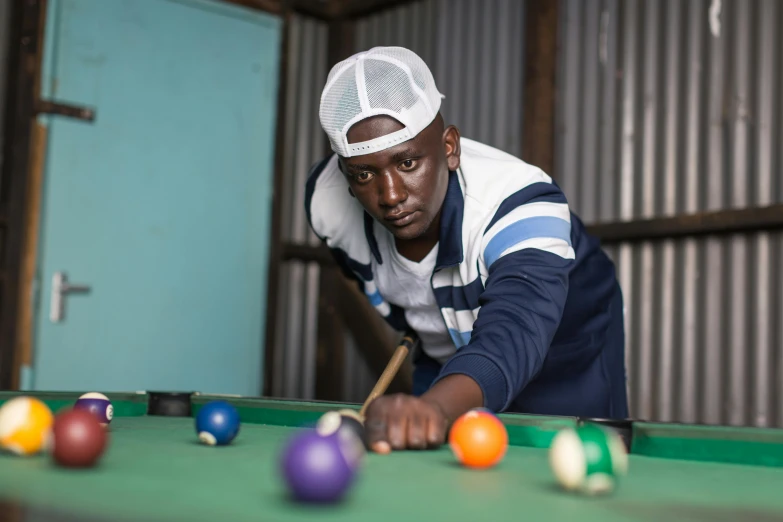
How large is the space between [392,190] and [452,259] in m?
0.26

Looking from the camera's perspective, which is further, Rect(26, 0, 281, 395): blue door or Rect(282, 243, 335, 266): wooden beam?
Rect(282, 243, 335, 266): wooden beam

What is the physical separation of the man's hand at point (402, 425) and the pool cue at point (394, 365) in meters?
0.56

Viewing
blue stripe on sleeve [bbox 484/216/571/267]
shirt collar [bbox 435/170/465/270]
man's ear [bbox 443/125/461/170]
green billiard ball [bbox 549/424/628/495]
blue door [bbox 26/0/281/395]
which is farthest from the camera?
blue door [bbox 26/0/281/395]

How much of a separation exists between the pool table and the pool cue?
48cm

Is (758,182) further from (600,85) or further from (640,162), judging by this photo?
(600,85)

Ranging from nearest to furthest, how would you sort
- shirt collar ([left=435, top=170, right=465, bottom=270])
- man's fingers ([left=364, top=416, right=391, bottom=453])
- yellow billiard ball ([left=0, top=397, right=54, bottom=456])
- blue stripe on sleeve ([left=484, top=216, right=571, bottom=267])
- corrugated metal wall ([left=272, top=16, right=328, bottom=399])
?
yellow billiard ball ([left=0, top=397, right=54, bottom=456]) < man's fingers ([left=364, top=416, right=391, bottom=453]) < blue stripe on sleeve ([left=484, top=216, right=571, bottom=267]) < shirt collar ([left=435, top=170, right=465, bottom=270]) < corrugated metal wall ([left=272, top=16, right=328, bottom=399])

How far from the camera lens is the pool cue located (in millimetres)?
2213

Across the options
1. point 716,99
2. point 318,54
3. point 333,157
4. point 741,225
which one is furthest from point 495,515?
point 318,54

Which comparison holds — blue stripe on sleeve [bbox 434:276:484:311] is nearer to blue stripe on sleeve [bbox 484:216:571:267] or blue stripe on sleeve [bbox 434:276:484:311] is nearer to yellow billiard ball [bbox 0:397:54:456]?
blue stripe on sleeve [bbox 484:216:571:267]

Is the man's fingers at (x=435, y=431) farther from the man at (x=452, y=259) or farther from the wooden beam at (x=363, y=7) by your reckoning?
the wooden beam at (x=363, y=7)

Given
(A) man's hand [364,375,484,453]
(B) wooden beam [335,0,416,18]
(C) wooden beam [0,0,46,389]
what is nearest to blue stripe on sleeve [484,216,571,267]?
(A) man's hand [364,375,484,453]

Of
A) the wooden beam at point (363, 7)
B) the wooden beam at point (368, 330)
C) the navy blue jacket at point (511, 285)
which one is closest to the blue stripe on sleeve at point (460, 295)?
the navy blue jacket at point (511, 285)

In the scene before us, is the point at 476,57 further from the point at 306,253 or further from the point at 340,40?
the point at 306,253

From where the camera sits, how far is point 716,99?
4.12 m
